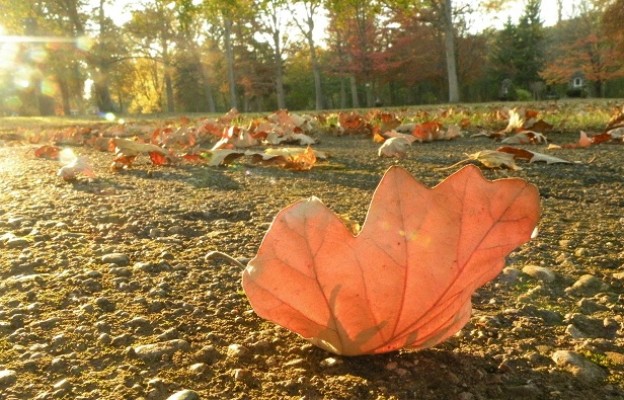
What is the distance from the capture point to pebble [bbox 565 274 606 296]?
1015mm

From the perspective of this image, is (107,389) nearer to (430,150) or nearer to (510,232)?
(510,232)

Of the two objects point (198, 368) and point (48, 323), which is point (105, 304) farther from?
point (198, 368)

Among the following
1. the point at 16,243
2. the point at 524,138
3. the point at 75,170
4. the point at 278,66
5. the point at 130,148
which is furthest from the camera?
the point at 278,66

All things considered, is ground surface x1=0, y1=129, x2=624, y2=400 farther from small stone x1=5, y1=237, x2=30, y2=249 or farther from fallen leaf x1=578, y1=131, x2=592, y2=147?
fallen leaf x1=578, y1=131, x2=592, y2=147

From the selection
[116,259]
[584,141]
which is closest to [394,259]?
[116,259]

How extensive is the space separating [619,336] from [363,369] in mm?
404

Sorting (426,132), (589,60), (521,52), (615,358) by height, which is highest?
(521,52)

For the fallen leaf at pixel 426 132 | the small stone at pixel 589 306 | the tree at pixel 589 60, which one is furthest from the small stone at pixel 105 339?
the tree at pixel 589 60

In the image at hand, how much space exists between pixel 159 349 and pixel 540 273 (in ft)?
2.39

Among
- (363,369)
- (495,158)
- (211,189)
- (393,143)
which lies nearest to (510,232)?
(363,369)

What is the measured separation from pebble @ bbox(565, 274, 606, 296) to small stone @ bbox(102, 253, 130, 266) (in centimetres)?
88

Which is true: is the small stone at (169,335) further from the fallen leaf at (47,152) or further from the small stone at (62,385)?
the fallen leaf at (47,152)

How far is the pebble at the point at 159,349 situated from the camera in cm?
78

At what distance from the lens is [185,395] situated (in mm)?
670
